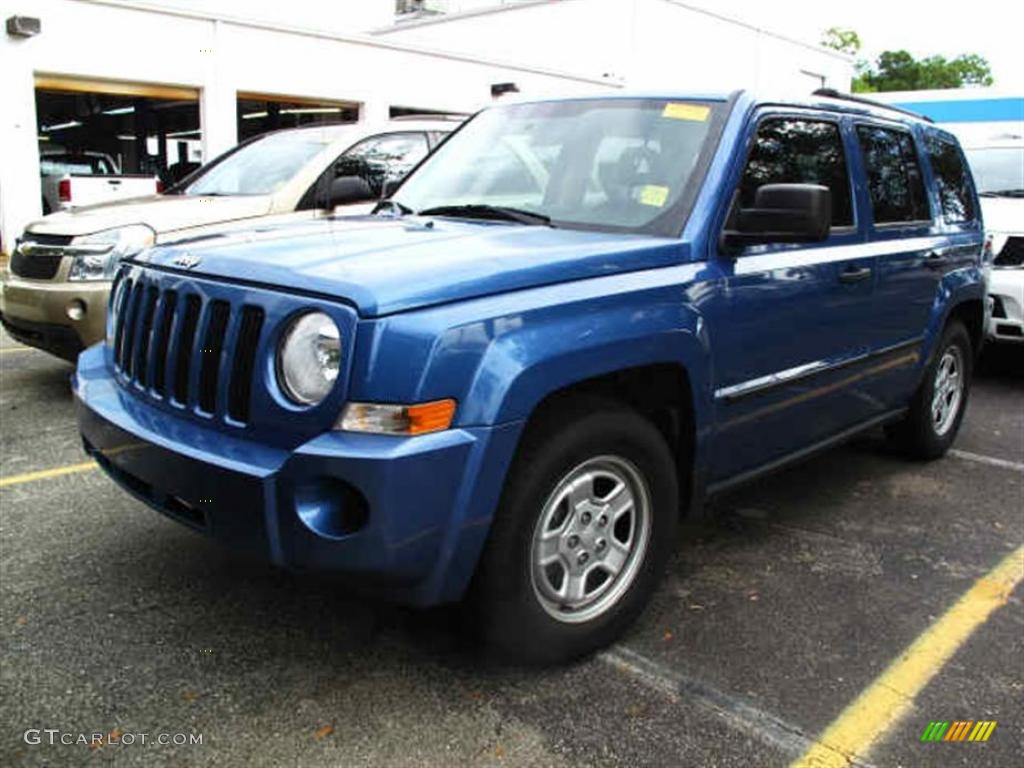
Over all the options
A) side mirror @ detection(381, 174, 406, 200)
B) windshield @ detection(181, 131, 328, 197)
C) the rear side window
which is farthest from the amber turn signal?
windshield @ detection(181, 131, 328, 197)

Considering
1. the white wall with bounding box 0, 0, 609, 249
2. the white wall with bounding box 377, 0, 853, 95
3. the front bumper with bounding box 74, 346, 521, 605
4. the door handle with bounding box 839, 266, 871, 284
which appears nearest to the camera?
the front bumper with bounding box 74, 346, 521, 605

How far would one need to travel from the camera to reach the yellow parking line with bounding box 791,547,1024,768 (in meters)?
2.73

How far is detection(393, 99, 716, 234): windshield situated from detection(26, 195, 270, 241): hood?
8.24 ft

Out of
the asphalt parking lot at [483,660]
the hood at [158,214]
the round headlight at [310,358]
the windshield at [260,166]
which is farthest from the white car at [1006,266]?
the round headlight at [310,358]

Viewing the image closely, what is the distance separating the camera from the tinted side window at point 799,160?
145 inches

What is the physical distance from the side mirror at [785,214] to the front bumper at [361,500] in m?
1.25

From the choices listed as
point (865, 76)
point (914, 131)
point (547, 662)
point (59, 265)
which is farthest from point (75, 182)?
point (865, 76)

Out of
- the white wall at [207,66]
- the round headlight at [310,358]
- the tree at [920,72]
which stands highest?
the tree at [920,72]

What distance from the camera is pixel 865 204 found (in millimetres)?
4312

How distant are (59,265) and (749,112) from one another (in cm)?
434

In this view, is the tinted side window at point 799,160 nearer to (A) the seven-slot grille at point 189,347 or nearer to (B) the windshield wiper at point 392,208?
(B) the windshield wiper at point 392,208

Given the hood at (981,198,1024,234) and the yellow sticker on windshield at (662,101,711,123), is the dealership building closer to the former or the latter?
the hood at (981,198,1024,234)

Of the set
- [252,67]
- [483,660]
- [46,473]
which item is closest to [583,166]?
[483,660]

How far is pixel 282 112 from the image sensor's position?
19000mm
